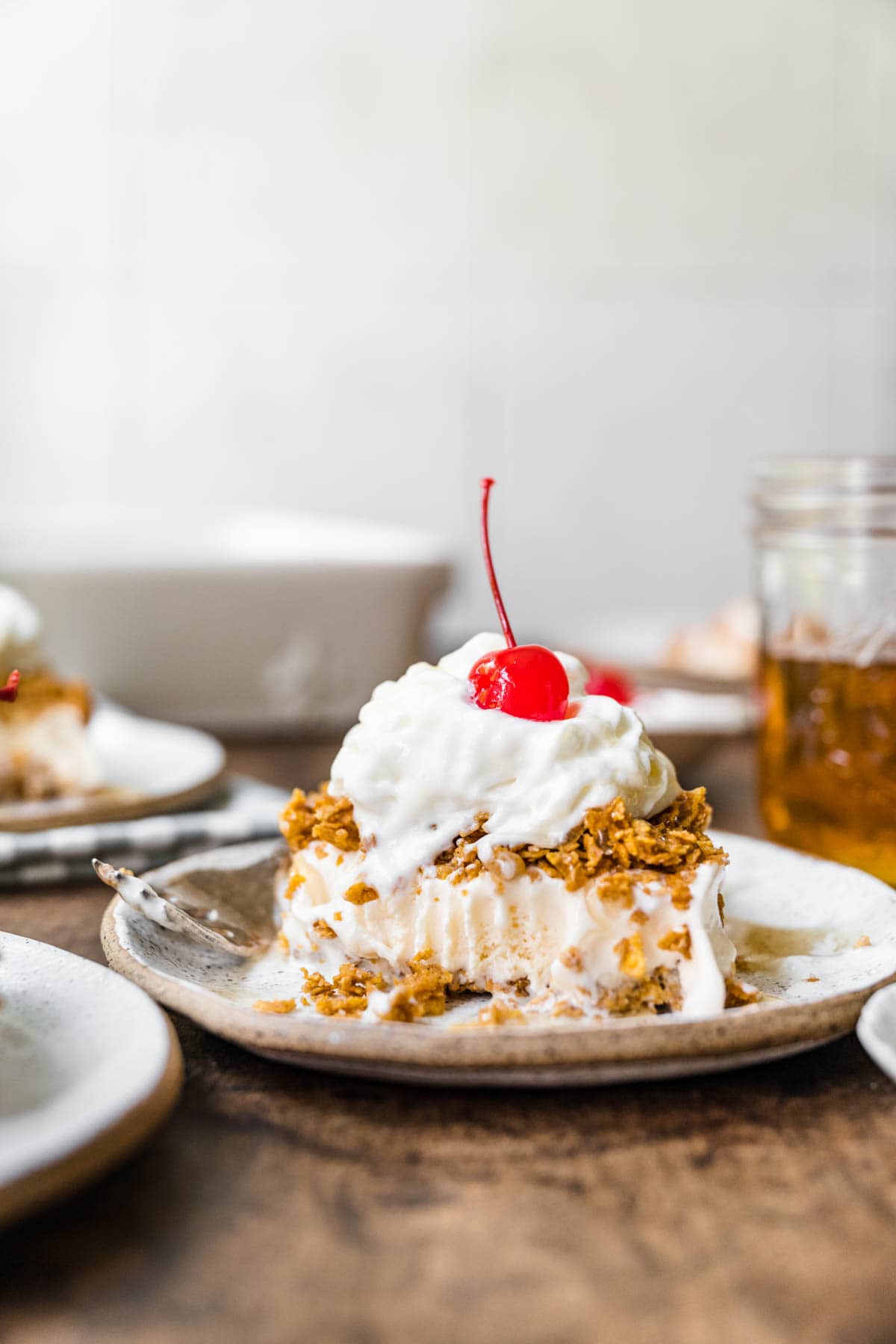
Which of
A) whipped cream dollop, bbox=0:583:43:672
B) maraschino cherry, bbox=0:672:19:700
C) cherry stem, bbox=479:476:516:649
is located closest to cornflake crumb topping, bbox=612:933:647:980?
cherry stem, bbox=479:476:516:649

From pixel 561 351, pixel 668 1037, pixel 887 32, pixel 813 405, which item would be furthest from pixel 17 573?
pixel 887 32

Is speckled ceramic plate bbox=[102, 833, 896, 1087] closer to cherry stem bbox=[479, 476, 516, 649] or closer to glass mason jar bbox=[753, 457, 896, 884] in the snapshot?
glass mason jar bbox=[753, 457, 896, 884]

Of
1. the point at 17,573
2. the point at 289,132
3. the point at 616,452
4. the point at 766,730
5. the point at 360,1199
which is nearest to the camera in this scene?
the point at 360,1199

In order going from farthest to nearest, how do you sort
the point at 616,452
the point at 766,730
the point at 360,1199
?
1. the point at 616,452
2. the point at 766,730
3. the point at 360,1199

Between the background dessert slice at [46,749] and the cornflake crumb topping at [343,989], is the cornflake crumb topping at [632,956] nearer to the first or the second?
the cornflake crumb topping at [343,989]

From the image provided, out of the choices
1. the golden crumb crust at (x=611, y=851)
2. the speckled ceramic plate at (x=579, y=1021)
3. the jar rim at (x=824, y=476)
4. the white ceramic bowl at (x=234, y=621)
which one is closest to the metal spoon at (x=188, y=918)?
the speckled ceramic plate at (x=579, y=1021)

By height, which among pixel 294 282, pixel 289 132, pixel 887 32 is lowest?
pixel 294 282

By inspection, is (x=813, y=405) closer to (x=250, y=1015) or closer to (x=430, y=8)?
(x=430, y=8)
